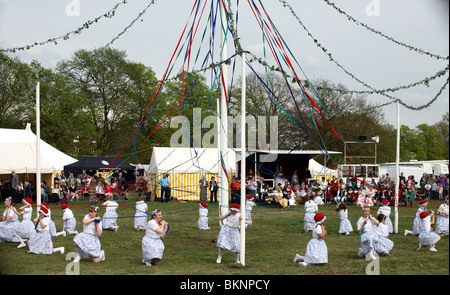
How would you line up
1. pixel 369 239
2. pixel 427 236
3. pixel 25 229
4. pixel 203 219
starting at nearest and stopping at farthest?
pixel 369 239 → pixel 427 236 → pixel 25 229 → pixel 203 219

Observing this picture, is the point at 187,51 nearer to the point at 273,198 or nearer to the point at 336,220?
the point at 336,220

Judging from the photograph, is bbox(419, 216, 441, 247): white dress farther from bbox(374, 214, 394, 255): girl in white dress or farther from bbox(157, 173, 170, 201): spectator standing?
bbox(157, 173, 170, 201): spectator standing

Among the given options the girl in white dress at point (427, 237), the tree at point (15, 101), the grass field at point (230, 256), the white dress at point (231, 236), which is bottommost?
the grass field at point (230, 256)

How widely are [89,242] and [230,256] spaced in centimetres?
271

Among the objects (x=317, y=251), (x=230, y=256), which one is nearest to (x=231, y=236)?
(x=230, y=256)

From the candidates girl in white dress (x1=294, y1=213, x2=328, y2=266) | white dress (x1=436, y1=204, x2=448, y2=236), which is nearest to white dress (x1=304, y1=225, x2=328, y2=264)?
girl in white dress (x1=294, y1=213, x2=328, y2=266)

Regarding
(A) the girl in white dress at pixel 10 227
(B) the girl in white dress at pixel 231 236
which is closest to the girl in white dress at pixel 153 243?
(B) the girl in white dress at pixel 231 236

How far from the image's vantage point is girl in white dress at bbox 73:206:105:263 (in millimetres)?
8375

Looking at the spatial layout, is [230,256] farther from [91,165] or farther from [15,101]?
[15,101]

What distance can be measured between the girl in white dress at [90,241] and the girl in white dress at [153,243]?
903mm

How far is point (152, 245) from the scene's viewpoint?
27.0 ft

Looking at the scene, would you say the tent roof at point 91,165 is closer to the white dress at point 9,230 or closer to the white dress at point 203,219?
the white dress at point 203,219

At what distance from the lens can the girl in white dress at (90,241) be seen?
8375mm
